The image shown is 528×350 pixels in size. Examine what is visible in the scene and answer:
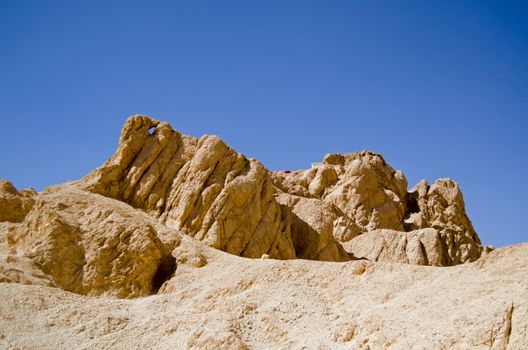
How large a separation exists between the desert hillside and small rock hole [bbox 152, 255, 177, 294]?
0.34ft

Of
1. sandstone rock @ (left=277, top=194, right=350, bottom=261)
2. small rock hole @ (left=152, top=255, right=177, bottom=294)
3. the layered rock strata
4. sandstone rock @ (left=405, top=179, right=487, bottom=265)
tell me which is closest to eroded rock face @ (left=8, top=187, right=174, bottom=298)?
the layered rock strata

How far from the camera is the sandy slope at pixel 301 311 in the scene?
22.1 meters

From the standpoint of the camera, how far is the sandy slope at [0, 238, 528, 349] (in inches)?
870

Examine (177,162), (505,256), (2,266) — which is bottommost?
(2,266)

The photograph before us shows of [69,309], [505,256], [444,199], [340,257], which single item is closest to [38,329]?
[69,309]

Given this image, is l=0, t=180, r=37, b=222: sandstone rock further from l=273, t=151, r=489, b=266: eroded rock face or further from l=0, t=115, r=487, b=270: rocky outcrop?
l=273, t=151, r=489, b=266: eroded rock face

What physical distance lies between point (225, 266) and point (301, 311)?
1005 cm

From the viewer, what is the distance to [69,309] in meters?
30.6

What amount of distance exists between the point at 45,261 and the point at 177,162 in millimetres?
14118

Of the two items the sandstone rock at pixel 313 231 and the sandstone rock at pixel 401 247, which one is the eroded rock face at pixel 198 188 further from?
the sandstone rock at pixel 401 247

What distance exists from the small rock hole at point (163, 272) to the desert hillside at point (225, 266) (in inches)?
4.1

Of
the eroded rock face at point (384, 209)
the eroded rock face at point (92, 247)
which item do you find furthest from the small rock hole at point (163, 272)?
the eroded rock face at point (384, 209)

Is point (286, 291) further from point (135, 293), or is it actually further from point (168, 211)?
point (168, 211)

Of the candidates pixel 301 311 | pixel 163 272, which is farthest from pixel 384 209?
pixel 301 311
